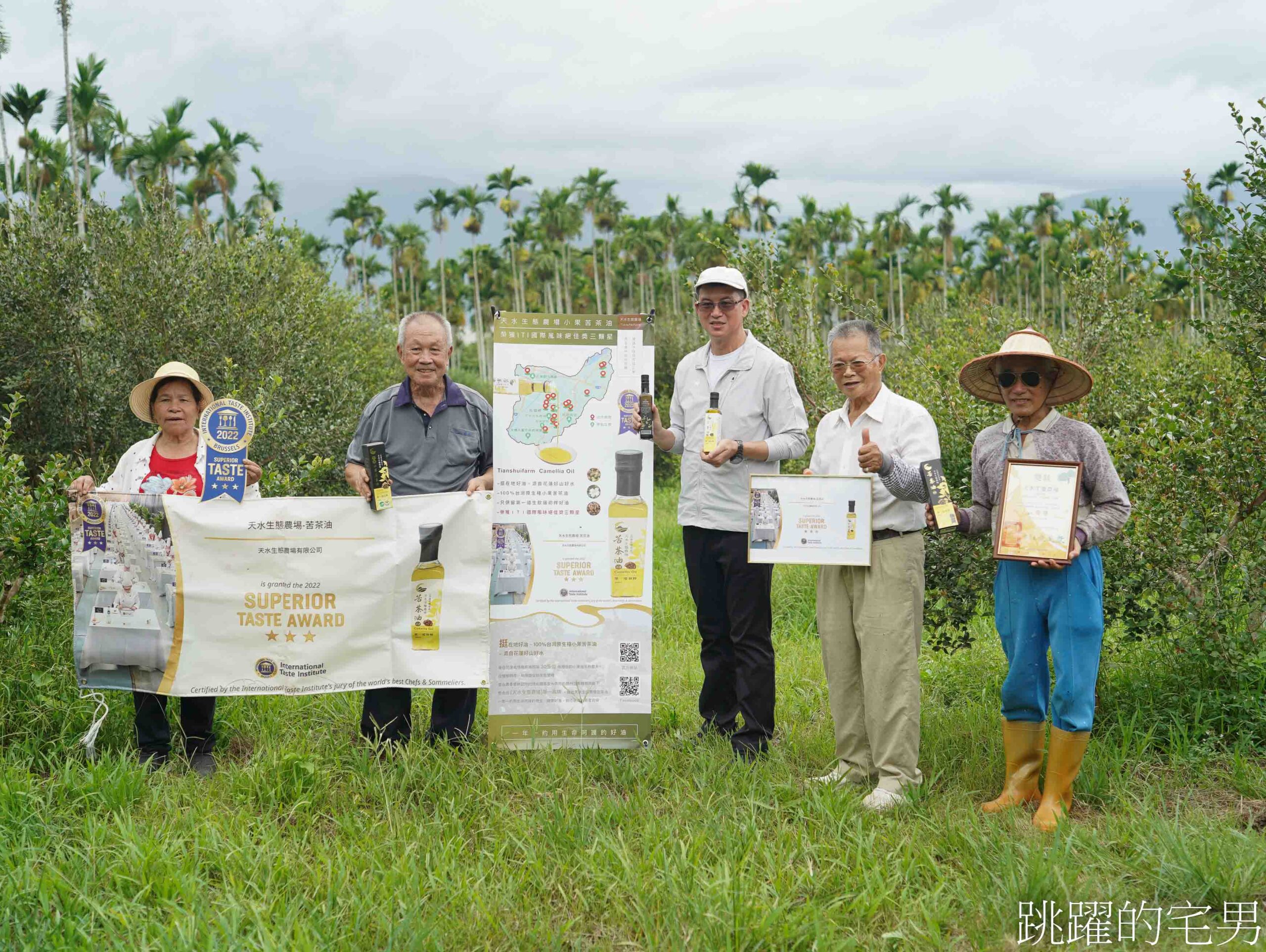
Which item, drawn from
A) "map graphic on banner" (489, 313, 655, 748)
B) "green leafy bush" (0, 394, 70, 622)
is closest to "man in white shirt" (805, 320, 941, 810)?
"map graphic on banner" (489, 313, 655, 748)

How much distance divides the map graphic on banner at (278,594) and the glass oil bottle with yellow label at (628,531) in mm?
723

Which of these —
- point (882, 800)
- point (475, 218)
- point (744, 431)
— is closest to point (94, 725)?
point (744, 431)

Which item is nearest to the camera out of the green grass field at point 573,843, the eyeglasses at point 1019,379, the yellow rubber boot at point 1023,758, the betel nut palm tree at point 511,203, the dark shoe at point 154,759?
the green grass field at point 573,843

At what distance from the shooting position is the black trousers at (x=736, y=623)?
523cm

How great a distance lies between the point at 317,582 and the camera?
17.2ft

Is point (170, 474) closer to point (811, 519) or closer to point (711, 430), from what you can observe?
point (711, 430)

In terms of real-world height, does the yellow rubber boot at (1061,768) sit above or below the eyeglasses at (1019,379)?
below

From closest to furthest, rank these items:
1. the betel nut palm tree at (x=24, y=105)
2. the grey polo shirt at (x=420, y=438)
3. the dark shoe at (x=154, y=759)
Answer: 1. the dark shoe at (x=154, y=759)
2. the grey polo shirt at (x=420, y=438)
3. the betel nut palm tree at (x=24, y=105)

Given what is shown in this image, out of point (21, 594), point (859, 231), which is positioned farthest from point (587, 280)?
point (21, 594)

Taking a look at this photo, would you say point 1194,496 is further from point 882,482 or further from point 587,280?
point 587,280

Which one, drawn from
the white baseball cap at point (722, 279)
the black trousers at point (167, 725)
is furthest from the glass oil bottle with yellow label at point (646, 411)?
the black trousers at point (167, 725)

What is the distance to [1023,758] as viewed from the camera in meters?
4.68

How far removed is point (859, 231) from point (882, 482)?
205 ft

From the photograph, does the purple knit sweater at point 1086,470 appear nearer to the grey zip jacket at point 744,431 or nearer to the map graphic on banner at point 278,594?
the grey zip jacket at point 744,431
